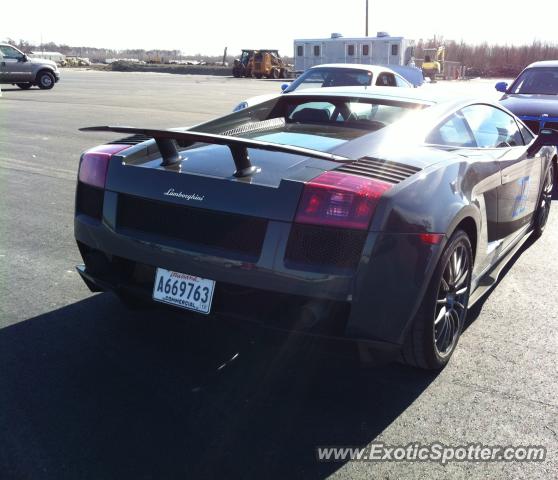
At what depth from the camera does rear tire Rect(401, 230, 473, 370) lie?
3.01 metres

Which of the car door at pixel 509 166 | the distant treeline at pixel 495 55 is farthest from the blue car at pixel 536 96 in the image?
the distant treeline at pixel 495 55

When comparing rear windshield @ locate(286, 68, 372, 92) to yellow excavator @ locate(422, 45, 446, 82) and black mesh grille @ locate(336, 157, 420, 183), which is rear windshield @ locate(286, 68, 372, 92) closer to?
black mesh grille @ locate(336, 157, 420, 183)

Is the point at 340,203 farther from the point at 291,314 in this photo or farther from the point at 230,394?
the point at 230,394

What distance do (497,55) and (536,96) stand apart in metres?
79.6

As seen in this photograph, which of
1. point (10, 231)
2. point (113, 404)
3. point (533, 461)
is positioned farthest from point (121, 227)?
point (10, 231)

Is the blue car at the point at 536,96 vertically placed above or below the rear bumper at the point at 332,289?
above

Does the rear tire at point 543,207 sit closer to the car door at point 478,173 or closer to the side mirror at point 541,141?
the side mirror at point 541,141

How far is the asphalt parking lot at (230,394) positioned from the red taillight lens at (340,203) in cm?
57

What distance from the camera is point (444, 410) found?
299 centimetres

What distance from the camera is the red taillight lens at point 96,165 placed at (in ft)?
11.0

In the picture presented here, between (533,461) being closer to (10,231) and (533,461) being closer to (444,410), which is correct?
(444,410)

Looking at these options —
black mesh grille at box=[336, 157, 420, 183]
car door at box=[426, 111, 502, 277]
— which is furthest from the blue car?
black mesh grille at box=[336, 157, 420, 183]

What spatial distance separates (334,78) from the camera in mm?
11820

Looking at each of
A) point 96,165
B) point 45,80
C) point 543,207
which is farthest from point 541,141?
point 45,80
